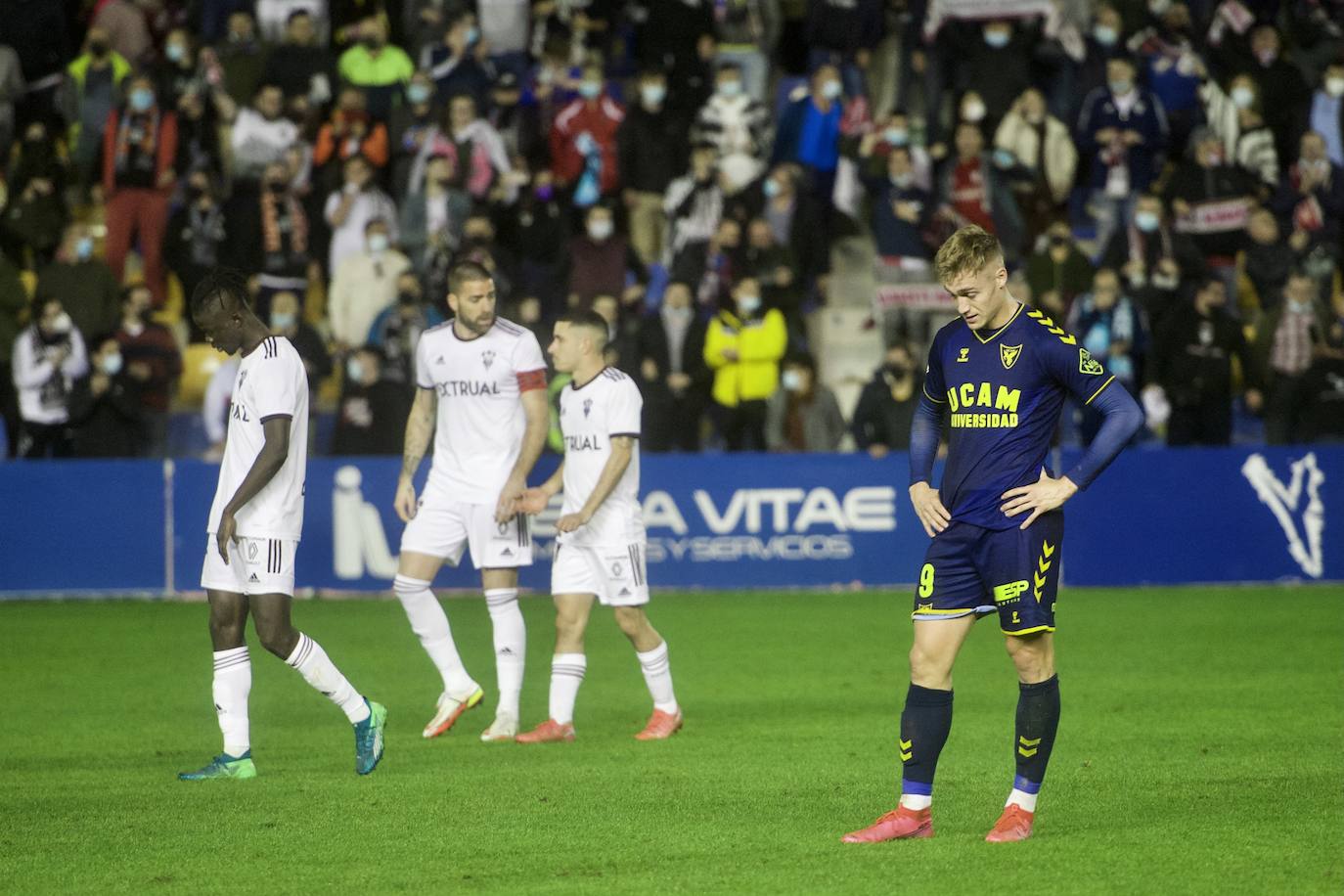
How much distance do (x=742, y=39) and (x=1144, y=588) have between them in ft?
29.3

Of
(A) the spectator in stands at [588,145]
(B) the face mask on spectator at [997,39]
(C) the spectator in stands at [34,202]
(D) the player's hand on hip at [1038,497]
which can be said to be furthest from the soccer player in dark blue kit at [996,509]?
(C) the spectator in stands at [34,202]

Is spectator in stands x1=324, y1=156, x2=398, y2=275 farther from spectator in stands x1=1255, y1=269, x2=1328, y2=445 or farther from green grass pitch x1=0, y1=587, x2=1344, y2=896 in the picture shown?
spectator in stands x1=1255, y1=269, x2=1328, y2=445

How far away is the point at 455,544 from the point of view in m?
10.2

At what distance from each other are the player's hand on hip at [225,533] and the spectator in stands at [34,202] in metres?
12.7

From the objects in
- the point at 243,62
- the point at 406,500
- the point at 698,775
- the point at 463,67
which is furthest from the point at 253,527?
the point at 243,62

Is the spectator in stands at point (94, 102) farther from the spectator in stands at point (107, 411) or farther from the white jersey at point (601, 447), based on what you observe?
the white jersey at point (601, 447)

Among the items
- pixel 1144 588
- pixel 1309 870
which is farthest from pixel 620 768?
pixel 1144 588

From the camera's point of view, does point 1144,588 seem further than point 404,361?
No

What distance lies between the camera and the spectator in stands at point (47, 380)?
18.0m

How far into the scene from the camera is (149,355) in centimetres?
1838

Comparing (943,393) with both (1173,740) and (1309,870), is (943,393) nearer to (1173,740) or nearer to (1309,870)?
(1309,870)

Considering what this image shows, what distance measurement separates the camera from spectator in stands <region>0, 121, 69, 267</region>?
19953 mm

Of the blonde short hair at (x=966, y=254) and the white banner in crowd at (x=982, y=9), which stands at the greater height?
the white banner in crowd at (x=982, y=9)

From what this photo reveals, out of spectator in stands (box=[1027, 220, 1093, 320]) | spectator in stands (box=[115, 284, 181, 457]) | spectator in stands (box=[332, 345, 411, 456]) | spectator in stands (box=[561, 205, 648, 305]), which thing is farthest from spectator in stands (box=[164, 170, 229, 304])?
spectator in stands (box=[1027, 220, 1093, 320])
